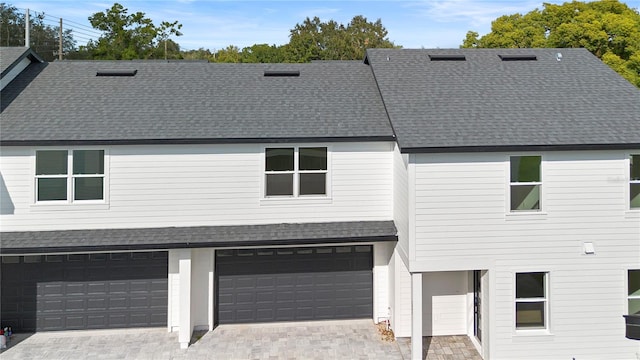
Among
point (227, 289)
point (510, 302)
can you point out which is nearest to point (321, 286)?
point (227, 289)

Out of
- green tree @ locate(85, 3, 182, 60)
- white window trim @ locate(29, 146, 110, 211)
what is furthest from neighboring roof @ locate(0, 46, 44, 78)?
green tree @ locate(85, 3, 182, 60)

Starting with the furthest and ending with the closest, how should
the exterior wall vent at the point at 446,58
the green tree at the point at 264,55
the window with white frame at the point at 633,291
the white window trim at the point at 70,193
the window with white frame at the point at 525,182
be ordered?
the green tree at the point at 264,55, the exterior wall vent at the point at 446,58, the white window trim at the point at 70,193, the window with white frame at the point at 633,291, the window with white frame at the point at 525,182

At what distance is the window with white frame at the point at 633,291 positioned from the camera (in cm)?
1055

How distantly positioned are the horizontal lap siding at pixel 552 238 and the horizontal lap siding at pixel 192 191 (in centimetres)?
217

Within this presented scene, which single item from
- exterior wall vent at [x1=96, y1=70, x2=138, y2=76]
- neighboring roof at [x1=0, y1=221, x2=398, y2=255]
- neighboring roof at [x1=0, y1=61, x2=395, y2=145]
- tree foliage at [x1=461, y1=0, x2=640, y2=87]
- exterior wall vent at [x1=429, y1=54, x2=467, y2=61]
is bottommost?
neighboring roof at [x1=0, y1=221, x2=398, y2=255]

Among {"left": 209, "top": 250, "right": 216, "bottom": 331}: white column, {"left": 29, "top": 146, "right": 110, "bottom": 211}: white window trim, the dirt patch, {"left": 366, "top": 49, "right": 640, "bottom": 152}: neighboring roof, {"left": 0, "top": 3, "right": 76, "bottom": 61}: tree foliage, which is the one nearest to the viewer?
{"left": 366, "top": 49, "right": 640, "bottom": 152}: neighboring roof

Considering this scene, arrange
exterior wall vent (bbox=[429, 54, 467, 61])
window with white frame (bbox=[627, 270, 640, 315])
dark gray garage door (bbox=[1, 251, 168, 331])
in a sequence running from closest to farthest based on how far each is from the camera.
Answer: window with white frame (bbox=[627, 270, 640, 315]) → dark gray garage door (bbox=[1, 251, 168, 331]) → exterior wall vent (bbox=[429, 54, 467, 61])

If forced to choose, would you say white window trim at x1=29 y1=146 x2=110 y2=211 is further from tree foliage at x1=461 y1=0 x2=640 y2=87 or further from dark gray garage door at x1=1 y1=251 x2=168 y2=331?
A: tree foliage at x1=461 y1=0 x2=640 y2=87

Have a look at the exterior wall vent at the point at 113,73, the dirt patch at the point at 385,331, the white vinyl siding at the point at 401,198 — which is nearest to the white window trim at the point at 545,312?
the white vinyl siding at the point at 401,198

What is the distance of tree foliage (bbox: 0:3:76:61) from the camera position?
121 feet

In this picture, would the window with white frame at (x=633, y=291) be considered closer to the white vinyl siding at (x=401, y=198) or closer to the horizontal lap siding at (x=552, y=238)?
the horizontal lap siding at (x=552, y=238)

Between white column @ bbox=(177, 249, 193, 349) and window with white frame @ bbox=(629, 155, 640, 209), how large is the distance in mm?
10186

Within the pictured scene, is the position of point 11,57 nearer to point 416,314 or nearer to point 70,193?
point 70,193

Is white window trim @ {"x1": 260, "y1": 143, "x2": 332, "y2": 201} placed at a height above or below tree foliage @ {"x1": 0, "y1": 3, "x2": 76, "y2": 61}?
below
